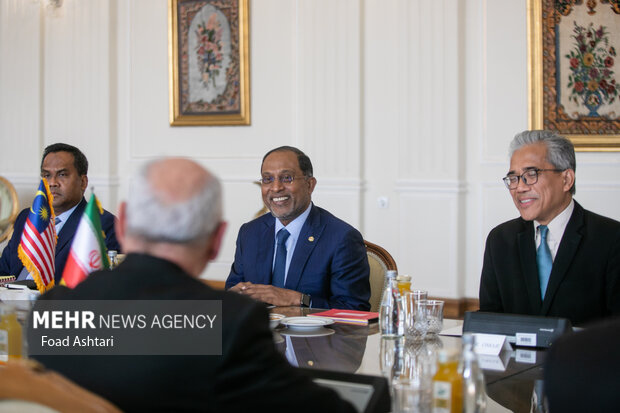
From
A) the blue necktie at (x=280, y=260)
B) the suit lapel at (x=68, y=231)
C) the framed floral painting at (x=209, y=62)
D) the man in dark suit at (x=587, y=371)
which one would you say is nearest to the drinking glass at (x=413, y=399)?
the man in dark suit at (x=587, y=371)

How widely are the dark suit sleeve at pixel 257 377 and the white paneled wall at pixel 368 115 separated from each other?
5.01 metres

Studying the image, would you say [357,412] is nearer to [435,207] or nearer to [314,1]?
[435,207]

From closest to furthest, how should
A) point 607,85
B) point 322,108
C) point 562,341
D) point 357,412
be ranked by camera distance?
1. point 562,341
2. point 357,412
3. point 607,85
4. point 322,108

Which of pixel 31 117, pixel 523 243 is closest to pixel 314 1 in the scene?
pixel 31 117

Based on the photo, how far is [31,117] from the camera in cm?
786

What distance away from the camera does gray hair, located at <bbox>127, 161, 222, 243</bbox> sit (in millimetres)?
1318

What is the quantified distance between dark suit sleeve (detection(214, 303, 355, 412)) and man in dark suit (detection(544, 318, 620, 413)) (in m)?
0.45

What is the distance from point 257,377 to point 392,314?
1092 millimetres

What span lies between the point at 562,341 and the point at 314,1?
5985 mm

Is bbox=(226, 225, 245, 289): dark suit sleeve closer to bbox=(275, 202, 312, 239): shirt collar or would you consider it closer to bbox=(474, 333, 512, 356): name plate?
bbox=(275, 202, 312, 239): shirt collar

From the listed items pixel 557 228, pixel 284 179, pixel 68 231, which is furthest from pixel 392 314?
pixel 68 231

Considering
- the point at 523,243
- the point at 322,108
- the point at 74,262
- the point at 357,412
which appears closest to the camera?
the point at 357,412

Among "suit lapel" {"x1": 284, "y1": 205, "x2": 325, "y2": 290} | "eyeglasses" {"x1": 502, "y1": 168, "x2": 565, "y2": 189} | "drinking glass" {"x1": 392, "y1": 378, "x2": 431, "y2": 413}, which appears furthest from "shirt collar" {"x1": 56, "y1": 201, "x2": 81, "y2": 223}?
"drinking glass" {"x1": 392, "y1": 378, "x2": 431, "y2": 413}

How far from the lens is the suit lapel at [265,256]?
334 centimetres
